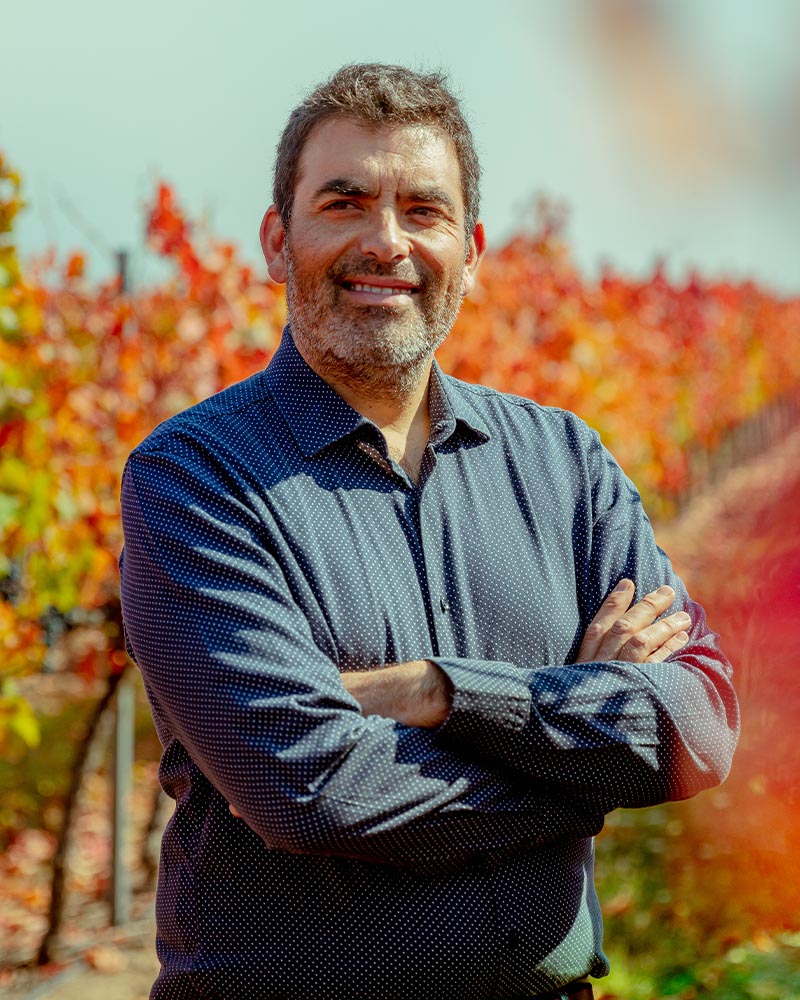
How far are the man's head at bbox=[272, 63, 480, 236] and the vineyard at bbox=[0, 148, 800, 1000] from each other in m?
0.82

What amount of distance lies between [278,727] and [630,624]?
2.23 ft

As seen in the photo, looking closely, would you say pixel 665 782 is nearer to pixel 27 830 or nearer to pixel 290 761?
pixel 290 761

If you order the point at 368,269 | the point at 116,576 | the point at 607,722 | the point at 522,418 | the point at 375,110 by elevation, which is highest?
the point at 375,110

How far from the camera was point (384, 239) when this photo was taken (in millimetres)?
2166

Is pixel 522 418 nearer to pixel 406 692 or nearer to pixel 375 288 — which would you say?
pixel 375 288

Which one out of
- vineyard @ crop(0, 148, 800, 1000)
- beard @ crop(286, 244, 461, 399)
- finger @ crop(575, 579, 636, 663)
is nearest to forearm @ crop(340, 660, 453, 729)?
finger @ crop(575, 579, 636, 663)

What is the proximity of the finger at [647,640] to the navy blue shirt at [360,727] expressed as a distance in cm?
5

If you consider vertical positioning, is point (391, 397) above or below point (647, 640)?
above

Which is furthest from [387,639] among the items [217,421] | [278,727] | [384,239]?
[384,239]

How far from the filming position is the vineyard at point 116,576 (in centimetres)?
141

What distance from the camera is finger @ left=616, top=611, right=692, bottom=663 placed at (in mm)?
2088

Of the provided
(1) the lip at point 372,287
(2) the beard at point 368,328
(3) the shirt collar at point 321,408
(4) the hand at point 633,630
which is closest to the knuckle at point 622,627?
(4) the hand at point 633,630

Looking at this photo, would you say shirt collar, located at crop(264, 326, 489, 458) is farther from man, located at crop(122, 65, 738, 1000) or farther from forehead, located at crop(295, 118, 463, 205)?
forehead, located at crop(295, 118, 463, 205)

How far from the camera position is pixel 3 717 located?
13.1 ft
